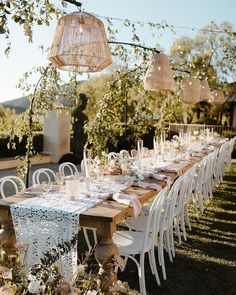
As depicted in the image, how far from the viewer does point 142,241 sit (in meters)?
3.44

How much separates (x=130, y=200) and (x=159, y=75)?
7.31 ft

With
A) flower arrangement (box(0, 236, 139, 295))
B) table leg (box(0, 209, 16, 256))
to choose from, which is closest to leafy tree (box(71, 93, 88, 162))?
table leg (box(0, 209, 16, 256))

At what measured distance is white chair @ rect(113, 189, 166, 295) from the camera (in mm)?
3232

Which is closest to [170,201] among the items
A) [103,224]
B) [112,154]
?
[103,224]

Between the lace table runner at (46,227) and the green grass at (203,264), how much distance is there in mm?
828

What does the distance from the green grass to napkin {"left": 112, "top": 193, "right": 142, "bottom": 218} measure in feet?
2.36

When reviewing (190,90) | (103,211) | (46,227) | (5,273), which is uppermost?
(190,90)

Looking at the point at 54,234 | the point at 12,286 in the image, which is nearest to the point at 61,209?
the point at 54,234

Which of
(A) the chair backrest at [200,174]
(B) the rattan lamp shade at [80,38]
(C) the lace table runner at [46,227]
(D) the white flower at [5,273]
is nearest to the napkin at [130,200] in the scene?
(C) the lace table runner at [46,227]

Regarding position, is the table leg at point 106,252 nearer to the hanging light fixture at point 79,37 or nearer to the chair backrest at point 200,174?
the hanging light fixture at point 79,37

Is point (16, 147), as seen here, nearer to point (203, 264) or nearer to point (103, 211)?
point (203, 264)

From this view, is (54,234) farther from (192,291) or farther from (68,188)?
(192,291)

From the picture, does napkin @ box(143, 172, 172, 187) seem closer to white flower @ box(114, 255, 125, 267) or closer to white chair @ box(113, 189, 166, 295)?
white chair @ box(113, 189, 166, 295)

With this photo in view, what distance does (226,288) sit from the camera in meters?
3.46
